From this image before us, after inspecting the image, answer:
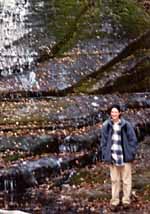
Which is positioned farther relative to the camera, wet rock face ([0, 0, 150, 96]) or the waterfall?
the waterfall

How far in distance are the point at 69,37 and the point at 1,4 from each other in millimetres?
2978

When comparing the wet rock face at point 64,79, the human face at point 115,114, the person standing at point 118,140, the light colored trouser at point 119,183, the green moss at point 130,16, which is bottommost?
the light colored trouser at point 119,183

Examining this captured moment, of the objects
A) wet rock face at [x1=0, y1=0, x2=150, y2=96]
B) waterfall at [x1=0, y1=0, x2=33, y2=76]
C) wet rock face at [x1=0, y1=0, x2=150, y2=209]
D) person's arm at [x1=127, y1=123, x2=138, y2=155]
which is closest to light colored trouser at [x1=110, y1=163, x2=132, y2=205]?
person's arm at [x1=127, y1=123, x2=138, y2=155]

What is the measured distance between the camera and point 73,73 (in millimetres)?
17344

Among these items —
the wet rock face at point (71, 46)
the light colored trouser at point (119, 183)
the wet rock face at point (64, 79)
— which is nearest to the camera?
the light colored trouser at point (119, 183)

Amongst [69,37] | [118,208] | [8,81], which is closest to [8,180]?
[118,208]

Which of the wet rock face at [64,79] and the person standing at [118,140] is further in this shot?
the wet rock face at [64,79]

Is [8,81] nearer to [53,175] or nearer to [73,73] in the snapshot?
[73,73]

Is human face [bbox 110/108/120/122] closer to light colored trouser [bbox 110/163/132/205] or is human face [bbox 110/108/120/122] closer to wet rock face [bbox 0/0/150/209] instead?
light colored trouser [bbox 110/163/132/205]

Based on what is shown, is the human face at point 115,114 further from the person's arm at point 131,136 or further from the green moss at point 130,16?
the green moss at point 130,16

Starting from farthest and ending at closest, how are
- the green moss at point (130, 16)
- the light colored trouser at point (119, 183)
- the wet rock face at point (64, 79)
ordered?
the green moss at point (130, 16) → the wet rock face at point (64, 79) → the light colored trouser at point (119, 183)

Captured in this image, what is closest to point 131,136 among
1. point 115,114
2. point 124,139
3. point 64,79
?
point 124,139

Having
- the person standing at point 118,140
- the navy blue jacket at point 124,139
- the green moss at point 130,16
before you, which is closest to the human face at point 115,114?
the person standing at point 118,140

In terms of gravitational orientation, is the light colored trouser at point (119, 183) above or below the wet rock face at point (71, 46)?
below
